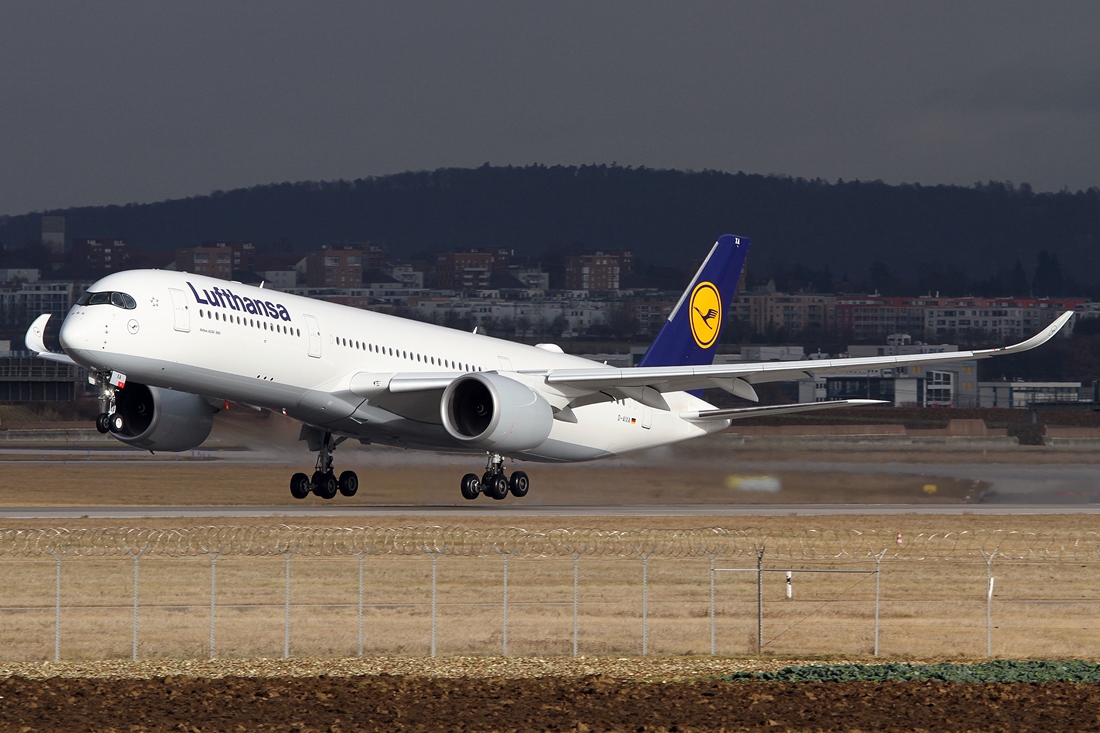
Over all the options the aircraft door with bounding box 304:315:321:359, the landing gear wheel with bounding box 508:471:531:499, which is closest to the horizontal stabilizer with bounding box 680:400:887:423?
the landing gear wheel with bounding box 508:471:531:499

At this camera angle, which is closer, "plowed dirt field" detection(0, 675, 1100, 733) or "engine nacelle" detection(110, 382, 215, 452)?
"plowed dirt field" detection(0, 675, 1100, 733)

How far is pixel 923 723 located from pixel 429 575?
43.3ft

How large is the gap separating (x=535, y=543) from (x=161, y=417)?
44.5 feet

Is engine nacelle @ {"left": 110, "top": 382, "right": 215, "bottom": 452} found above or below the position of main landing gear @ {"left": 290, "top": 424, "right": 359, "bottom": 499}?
above

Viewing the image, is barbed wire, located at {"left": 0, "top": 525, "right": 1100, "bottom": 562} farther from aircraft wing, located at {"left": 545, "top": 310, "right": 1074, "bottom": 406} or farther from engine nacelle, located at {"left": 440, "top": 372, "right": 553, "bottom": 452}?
aircraft wing, located at {"left": 545, "top": 310, "right": 1074, "bottom": 406}

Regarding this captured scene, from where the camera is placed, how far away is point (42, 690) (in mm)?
17594

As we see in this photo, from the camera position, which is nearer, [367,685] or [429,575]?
[367,685]

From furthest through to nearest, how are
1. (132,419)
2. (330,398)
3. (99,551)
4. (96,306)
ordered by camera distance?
1. (132,419)
2. (330,398)
3. (96,306)
4. (99,551)

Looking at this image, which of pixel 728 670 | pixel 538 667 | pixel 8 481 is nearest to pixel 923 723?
pixel 728 670

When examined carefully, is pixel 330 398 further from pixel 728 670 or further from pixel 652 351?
pixel 728 670

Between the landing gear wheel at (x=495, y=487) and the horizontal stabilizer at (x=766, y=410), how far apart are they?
7.37 m

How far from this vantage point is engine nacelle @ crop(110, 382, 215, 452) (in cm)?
3966

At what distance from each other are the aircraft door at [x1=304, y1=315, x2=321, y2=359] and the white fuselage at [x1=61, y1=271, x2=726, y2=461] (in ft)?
0.08

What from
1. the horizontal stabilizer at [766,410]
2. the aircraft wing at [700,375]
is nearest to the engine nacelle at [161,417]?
the aircraft wing at [700,375]
